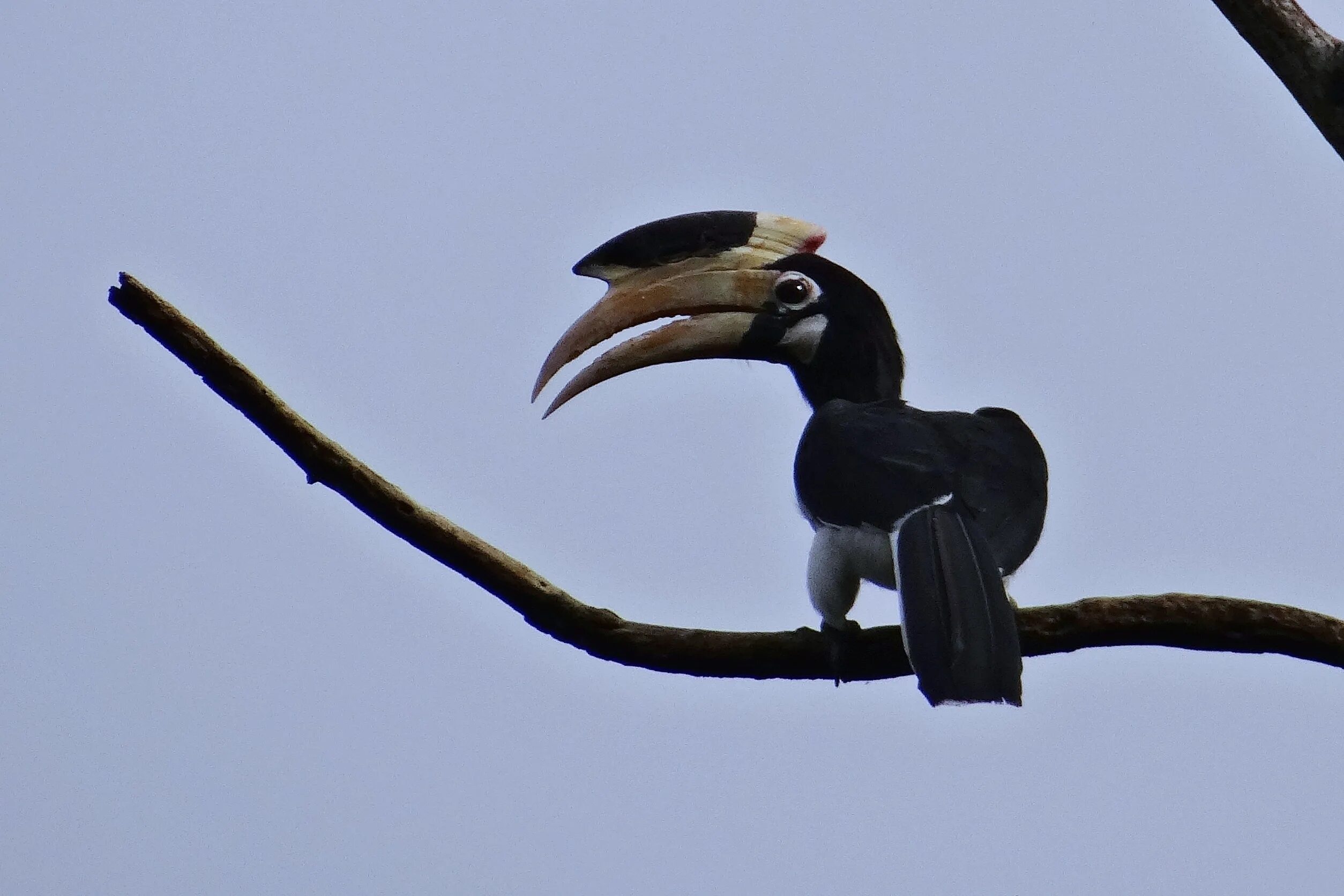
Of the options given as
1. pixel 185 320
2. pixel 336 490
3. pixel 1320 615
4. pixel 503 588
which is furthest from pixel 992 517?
pixel 185 320

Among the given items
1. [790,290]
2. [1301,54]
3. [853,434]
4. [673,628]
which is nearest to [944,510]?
[853,434]

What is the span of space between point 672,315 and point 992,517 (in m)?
1.42

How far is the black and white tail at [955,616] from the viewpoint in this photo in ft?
9.80

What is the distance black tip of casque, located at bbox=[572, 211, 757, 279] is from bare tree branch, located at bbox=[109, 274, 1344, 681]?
170 centimetres

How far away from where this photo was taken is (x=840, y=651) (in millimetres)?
3279

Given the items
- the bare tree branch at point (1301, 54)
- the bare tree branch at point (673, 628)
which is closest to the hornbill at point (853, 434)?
the bare tree branch at point (673, 628)

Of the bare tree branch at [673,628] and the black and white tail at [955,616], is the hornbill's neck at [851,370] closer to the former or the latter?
the black and white tail at [955,616]

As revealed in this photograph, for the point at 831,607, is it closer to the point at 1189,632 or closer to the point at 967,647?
the point at 967,647

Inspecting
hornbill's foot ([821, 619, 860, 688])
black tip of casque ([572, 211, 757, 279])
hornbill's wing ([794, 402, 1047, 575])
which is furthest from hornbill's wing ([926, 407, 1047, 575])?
black tip of casque ([572, 211, 757, 279])

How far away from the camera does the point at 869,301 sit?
472cm

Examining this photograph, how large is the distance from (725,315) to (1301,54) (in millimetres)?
1892

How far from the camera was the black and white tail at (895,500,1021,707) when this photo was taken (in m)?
2.99

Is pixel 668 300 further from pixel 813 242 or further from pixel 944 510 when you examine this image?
pixel 944 510

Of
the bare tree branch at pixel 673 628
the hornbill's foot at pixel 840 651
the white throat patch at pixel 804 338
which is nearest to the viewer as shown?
the bare tree branch at pixel 673 628
